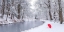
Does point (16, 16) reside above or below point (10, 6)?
below

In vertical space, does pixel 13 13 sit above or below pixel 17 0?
below

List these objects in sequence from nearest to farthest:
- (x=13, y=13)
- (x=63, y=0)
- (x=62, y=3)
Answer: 1. (x=62, y=3)
2. (x=63, y=0)
3. (x=13, y=13)

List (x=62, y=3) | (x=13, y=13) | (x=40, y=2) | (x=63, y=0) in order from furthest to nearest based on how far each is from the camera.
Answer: (x=13, y=13)
(x=40, y=2)
(x=63, y=0)
(x=62, y=3)

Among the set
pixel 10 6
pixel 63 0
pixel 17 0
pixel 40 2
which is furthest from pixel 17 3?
pixel 63 0

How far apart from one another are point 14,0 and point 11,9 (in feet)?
17.0

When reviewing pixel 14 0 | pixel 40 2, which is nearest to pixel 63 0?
pixel 40 2

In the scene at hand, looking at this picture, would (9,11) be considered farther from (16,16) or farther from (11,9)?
(16,16)

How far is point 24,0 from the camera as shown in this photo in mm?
53469

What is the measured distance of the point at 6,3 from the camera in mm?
49250

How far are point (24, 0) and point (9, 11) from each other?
9.88m

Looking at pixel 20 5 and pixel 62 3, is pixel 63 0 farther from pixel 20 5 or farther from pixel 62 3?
pixel 20 5

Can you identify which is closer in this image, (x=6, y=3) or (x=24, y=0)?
(x=6, y=3)

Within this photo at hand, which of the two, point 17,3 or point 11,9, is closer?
point 11,9

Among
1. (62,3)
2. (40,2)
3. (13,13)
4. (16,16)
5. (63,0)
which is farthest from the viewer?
(16,16)
